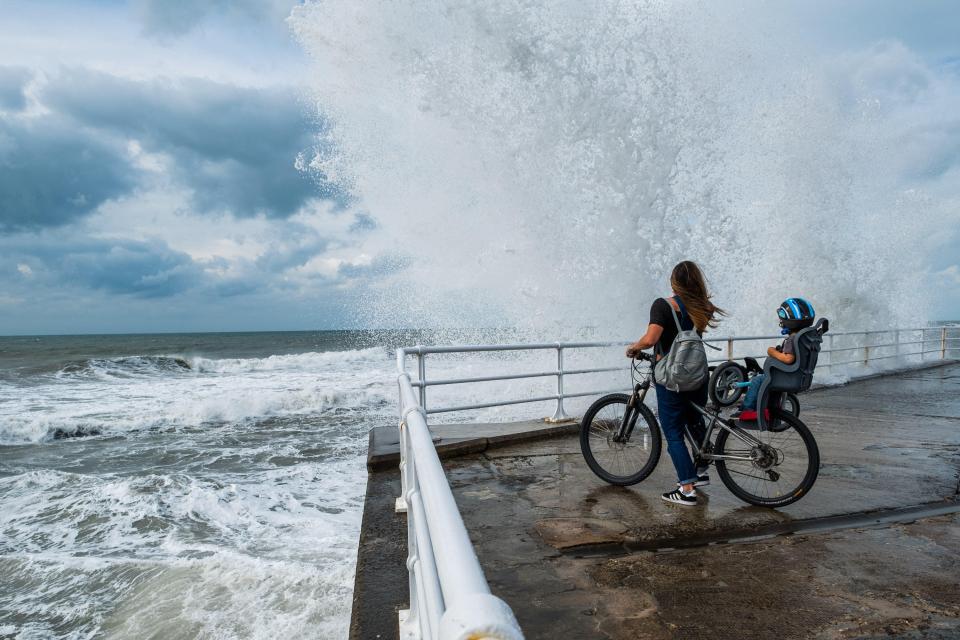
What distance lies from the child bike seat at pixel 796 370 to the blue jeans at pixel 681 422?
0.41 metres

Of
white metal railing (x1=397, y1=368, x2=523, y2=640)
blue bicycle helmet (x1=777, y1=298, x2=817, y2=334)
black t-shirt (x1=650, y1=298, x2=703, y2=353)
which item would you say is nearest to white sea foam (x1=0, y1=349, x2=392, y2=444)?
black t-shirt (x1=650, y1=298, x2=703, y2=353)

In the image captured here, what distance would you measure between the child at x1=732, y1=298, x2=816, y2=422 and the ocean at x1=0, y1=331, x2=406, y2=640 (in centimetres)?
343

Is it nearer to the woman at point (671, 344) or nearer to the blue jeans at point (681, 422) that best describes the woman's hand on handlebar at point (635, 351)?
the woman at point (671, 344)

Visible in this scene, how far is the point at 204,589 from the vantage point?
5465 millimetres

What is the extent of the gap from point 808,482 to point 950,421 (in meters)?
5.44

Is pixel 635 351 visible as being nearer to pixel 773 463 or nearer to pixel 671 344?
pixel 671 344

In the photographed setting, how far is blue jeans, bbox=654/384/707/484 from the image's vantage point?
4.42 m

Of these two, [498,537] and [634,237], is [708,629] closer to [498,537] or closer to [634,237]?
[498,537]

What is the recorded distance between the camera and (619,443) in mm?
4926

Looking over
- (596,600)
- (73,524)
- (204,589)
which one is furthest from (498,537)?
(73,524)

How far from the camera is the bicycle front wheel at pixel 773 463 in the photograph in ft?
13.6

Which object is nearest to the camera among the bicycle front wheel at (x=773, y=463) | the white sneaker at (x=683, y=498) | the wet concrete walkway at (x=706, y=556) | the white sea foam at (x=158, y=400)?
the wet concrete walkway at (x=706, y=556)

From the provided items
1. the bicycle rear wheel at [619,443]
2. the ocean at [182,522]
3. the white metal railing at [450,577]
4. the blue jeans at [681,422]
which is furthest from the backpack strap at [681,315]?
the ocean at [182,522]

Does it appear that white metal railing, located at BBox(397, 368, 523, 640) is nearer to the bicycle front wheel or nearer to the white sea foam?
the bicycle front wheel
